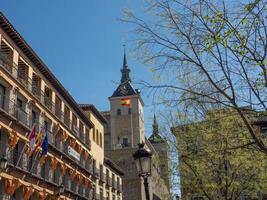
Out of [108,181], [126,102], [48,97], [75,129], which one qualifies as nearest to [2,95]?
[48,97]

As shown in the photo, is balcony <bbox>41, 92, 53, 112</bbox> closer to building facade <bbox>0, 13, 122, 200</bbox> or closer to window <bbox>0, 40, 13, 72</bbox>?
building facade <bbox>0, 13, 122, 200</bbox>

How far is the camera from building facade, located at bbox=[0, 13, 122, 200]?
31062 millimetres

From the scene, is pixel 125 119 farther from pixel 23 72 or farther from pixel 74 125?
pixel 23 72

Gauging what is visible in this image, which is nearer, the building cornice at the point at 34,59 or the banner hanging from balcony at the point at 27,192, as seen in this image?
the building cornice at the point at 34,59

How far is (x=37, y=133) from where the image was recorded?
35.8 meters

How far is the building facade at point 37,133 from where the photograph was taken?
102ft

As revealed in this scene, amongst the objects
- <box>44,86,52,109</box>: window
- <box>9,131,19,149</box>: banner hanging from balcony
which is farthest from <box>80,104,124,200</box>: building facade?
<box>9,131,19,149</box>: banner hanging from balcony

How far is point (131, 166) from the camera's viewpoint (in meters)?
77.9

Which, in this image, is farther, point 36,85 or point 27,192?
point 36,85

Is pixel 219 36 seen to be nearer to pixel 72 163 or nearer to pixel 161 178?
pixel 161 178

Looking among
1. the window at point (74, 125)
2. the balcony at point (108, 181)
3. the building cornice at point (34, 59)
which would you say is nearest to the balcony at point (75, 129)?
the window at point (74, 125)

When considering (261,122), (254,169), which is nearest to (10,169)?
(254,169)

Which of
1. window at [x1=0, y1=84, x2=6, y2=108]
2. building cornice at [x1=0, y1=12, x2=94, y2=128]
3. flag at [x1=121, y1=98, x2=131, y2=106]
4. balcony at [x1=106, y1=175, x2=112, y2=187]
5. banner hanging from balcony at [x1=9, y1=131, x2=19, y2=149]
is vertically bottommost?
banner hanging from balcony at [x1=9, y1=131, x2=19, y2=149]

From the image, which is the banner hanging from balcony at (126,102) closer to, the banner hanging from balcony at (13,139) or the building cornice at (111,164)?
the building cornice at (111,164)
